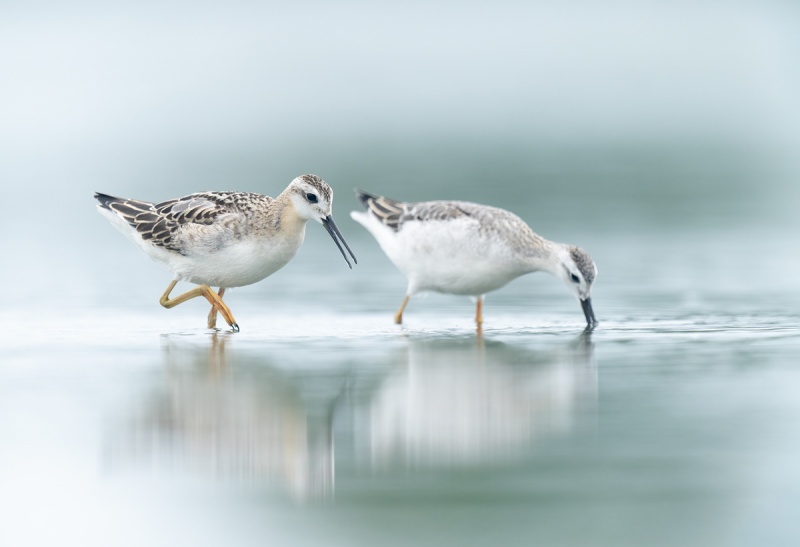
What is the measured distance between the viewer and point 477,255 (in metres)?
15.0

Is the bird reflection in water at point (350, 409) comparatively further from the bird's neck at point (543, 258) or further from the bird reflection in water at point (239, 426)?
the bird's neck at point (543, 258)

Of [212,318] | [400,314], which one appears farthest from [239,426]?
[400,314]

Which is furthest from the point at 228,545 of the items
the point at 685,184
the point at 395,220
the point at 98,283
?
the point at 685,184

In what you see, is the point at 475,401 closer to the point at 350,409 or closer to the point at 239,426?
the point at 350,409

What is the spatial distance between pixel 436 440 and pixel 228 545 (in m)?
2.26

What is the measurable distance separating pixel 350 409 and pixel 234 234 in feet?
14.5

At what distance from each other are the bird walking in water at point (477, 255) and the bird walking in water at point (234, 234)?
1.42 m

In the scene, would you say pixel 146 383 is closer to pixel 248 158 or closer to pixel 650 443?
pixel 650 443

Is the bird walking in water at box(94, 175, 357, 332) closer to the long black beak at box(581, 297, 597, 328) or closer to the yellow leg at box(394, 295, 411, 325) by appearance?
the yellow leg at box(394, 295, 411, 325)

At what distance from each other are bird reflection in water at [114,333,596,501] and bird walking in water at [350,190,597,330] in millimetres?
2165

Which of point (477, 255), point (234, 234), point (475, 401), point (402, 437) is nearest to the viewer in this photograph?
point (402, 437)

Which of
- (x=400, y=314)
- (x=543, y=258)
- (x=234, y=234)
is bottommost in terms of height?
(x=400, y=314)

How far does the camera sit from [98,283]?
17.8 metres

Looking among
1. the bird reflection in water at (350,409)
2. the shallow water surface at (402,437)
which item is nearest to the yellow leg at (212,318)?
the shallow water surface at (402,437)
